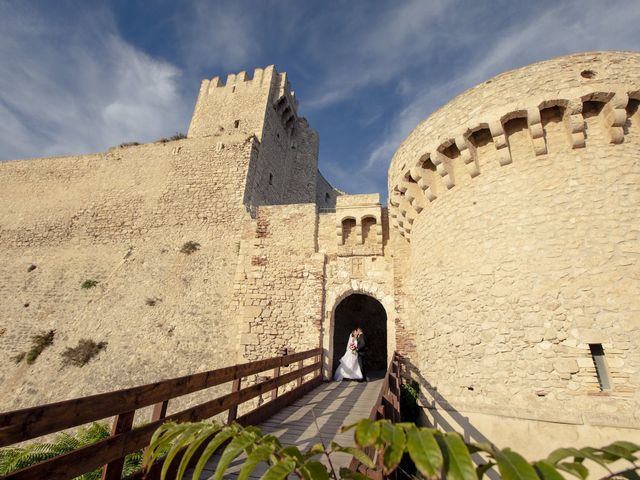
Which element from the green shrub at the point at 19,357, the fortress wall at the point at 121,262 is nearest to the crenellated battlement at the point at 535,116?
the fortress wall at the point at 121,262

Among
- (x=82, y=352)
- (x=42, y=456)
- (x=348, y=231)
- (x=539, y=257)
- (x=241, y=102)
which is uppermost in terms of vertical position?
(x=241, y=102)

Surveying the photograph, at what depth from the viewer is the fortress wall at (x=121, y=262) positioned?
1042 cm

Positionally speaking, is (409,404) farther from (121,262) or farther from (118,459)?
(121,262)

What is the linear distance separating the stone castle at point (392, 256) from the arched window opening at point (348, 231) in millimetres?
48

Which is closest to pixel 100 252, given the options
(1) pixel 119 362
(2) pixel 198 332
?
(1) pixel 119 362

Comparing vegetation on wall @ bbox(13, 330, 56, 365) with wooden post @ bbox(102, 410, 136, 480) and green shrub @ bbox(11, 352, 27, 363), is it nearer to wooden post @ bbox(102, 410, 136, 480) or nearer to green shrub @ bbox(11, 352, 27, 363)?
green shrub @ bbox(11, 352, 27, 363)

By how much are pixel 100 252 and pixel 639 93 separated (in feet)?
57.5

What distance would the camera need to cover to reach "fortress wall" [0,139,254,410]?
34.2ft

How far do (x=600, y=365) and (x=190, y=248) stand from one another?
483 inches

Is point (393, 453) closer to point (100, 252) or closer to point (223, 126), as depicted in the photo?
point (100, 252)

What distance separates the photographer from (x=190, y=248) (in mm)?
12852

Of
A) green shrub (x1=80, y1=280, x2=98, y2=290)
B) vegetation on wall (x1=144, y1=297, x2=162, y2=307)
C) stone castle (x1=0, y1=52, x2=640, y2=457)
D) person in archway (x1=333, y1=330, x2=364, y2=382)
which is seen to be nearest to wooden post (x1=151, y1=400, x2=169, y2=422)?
stone castle (x1=0, y1=52, x2=640, y2=457)

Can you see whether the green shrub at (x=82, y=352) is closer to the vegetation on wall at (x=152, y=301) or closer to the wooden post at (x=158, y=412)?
the vegetation on wall at (x=152, y=301)

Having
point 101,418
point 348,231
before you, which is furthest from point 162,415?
point 348,231
